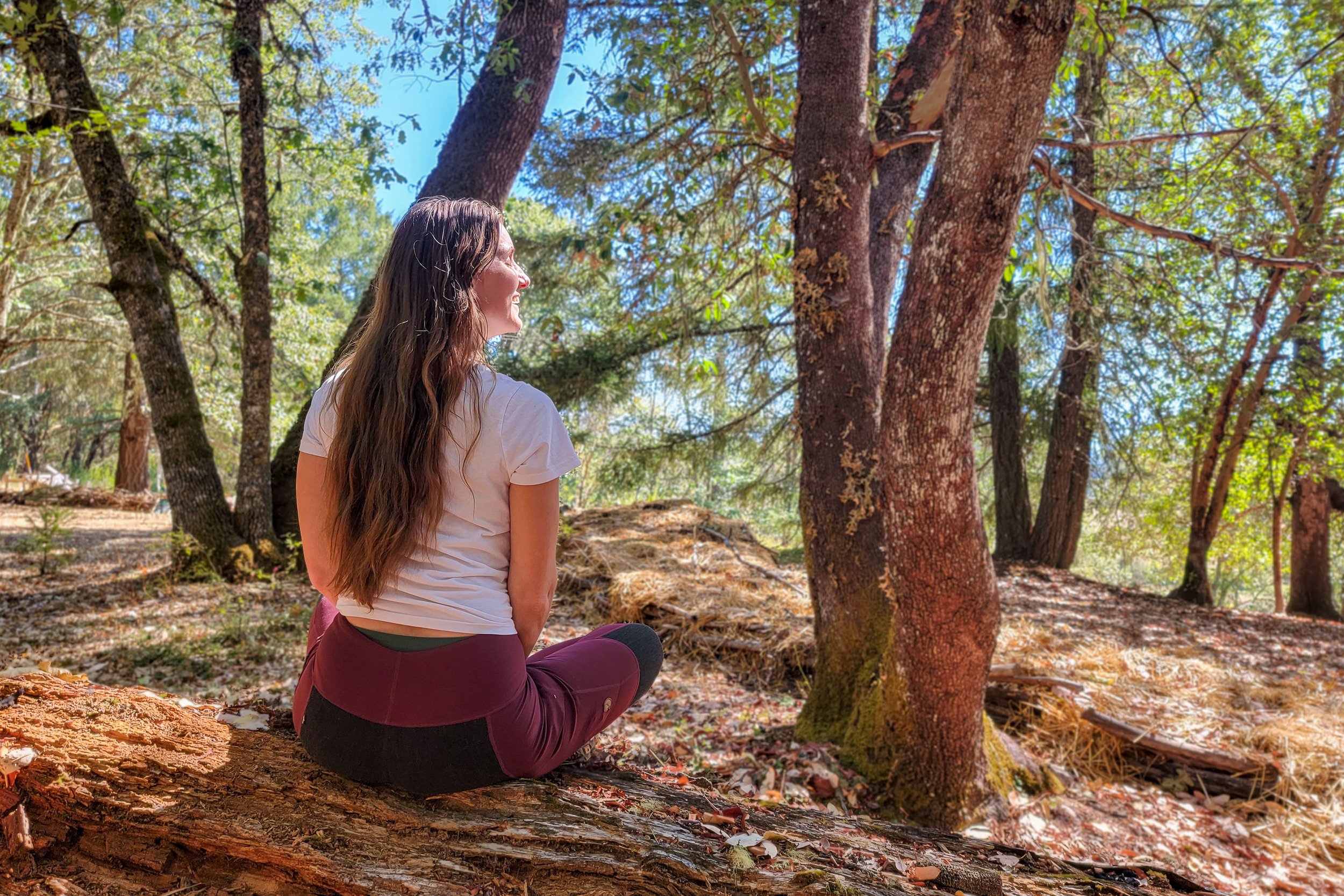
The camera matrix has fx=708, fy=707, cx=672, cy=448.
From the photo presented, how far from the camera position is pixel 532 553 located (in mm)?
1594

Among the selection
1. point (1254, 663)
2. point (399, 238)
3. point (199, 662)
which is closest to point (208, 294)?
point (199, 662)

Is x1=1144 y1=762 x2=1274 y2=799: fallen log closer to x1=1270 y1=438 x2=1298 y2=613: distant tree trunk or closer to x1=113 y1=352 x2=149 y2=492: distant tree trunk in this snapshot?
x1=1270 y1=438 x2=1298 y2=613: distant tree trunk

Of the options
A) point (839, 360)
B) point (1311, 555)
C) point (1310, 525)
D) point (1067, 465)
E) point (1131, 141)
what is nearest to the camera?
point (1131, 141)

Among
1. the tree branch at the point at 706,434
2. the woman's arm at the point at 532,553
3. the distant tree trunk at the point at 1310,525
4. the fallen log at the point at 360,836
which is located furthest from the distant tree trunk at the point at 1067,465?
the woman's arm at the point at 532,553

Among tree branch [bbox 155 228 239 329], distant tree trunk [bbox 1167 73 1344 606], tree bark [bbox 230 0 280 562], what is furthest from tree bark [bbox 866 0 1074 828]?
tree branch [bbox 155 228 239 329]

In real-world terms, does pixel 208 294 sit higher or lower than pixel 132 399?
higher

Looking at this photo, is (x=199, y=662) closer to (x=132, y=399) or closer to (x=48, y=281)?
(x=132, y=399)

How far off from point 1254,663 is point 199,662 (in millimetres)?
6963

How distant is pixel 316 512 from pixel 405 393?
1.43 feet

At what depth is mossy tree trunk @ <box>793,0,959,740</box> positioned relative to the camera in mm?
3135

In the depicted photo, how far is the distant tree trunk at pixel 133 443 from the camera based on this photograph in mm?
12445

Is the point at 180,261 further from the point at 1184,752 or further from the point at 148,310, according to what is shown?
the point at 1184,752

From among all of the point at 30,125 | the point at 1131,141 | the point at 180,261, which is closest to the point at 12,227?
the point at 30,125

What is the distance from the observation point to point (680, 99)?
5.29 meters
